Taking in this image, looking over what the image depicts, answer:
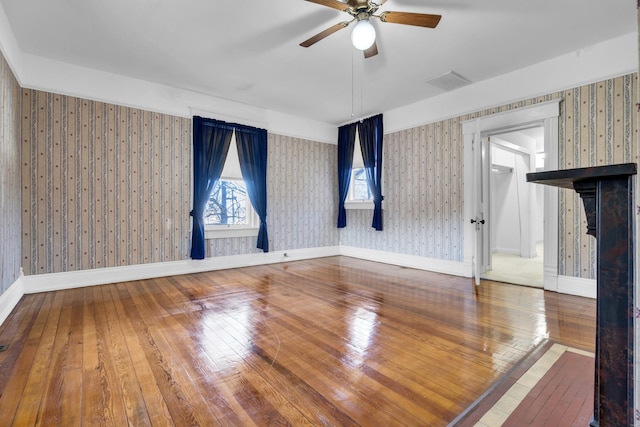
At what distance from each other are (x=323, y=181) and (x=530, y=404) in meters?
5.35

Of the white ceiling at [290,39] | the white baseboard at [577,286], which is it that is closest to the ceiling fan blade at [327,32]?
the white ceiling at [290,39]

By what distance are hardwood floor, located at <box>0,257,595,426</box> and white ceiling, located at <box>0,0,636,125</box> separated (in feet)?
9.76

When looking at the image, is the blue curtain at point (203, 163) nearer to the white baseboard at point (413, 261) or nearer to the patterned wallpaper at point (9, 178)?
the patterned wallpaper at point (9, 178)

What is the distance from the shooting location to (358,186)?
6602 millimetres

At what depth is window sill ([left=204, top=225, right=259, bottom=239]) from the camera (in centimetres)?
500

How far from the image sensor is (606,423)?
1049 mm

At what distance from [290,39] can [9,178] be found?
3351 millimetres

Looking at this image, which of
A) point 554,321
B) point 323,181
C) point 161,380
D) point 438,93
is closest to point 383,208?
point 323,181

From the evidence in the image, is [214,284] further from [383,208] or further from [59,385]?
[383,208]

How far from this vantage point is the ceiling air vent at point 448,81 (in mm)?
4209

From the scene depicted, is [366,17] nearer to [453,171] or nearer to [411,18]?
[411,18]

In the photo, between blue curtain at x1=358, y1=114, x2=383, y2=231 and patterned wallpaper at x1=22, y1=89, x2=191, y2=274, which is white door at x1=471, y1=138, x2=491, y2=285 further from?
patterned wallpaper at x1=22, y1=89, x2=191, y2=274

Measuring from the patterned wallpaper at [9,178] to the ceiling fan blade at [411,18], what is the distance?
3.69 m

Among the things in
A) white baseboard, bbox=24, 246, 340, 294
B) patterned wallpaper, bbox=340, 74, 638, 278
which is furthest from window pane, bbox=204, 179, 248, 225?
patterned wallpaper, bbox=340, 74, 638, 278
